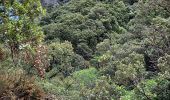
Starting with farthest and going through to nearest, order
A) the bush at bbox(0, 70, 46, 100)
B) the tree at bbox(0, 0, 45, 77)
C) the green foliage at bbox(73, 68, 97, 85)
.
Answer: the green foliage at bbox(73, 68, 97, 85)
the tree at bbox(0, 0, 45, 77)
the bush at bbox(0, 70, 46, 100)

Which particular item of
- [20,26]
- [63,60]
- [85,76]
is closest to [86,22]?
[63,60]

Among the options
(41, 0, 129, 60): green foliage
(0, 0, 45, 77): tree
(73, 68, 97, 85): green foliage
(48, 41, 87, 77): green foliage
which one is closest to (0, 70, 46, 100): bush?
(0, 0, 45, 77): tree

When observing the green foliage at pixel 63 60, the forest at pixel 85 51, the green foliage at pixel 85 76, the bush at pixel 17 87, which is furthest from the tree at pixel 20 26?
the green foliage at pixel 63 60

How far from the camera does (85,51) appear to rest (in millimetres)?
50281

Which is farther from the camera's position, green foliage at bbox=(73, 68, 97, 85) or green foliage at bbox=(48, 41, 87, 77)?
green foliage at bbox=(48, 41, 87, 77)

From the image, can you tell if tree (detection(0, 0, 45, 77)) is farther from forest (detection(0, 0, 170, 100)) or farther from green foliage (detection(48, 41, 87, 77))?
green foliage (detection(48, 41, 87, 77))

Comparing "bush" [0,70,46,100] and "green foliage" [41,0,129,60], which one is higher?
"bush" [0,70,46,100]

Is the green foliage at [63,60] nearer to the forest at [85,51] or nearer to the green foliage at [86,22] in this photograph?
the forest at [85,51]

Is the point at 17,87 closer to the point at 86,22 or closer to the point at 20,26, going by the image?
the point at 20,26

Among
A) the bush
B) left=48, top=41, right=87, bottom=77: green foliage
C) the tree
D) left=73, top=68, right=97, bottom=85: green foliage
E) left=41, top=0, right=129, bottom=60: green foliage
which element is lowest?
left=41, top=0, right=129, bottom=60: green foliage

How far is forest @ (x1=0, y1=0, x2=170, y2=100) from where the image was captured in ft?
28.0

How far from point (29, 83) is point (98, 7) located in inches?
2029

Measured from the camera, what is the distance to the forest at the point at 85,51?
8.55 metres

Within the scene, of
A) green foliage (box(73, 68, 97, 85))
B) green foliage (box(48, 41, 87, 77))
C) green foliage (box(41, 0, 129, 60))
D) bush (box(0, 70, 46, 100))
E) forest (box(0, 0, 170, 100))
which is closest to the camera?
bush (box(0, 70, 46, 100))
